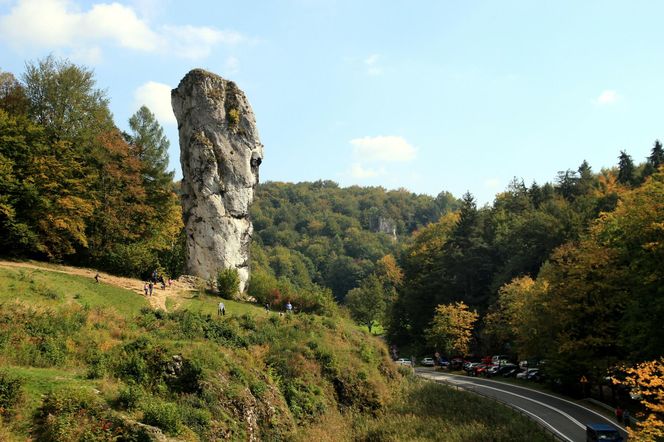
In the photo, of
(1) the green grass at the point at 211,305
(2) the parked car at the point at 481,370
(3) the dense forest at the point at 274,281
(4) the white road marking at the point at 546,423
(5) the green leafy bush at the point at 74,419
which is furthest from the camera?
(2) the parked car at the point at 481,370

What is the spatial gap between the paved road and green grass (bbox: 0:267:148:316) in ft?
89.7

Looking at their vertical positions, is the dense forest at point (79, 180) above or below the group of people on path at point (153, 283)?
above

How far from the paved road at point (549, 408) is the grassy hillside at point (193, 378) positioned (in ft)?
8.45

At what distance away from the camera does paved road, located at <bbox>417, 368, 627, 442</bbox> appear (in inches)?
1200

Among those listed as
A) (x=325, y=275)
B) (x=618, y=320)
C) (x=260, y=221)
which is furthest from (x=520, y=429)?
(x=260, y=221)

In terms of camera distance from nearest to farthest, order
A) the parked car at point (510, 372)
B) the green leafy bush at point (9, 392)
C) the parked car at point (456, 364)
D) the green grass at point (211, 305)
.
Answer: the green leafy bush at point (9, 392)
the green grass at point (211, 305)
the parked car at point (510, 372)
the parked car at point (456, 364)

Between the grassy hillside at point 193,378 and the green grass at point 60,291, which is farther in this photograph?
the green grass at point 60,291

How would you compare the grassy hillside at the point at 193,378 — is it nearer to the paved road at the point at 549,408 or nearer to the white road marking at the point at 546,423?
the white road marking at the point at 546,423

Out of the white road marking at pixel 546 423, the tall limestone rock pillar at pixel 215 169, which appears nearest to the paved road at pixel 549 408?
the white road marking at pixel 546 423

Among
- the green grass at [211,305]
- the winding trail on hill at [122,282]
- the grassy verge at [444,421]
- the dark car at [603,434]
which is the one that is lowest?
the grassy verge at [444,421]

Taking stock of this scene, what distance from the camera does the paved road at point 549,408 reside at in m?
30.5

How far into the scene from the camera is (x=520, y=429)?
2878 cm

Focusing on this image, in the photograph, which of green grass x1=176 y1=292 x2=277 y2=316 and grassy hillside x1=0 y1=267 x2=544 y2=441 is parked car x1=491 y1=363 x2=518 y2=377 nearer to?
grassy hillside x1=0 y1=267 x2=544 y2=441

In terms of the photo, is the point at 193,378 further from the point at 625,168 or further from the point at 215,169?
the point at 625,168
